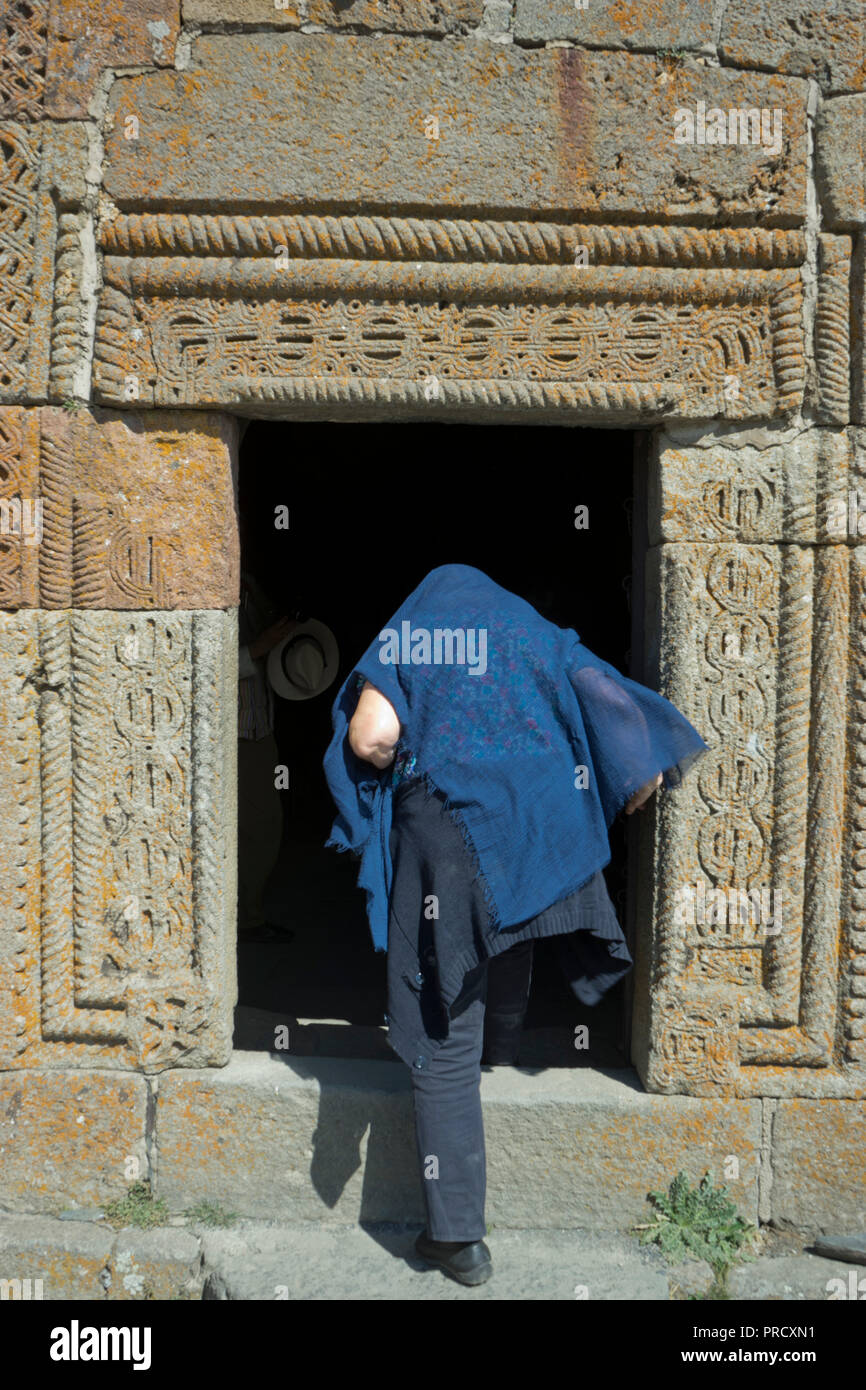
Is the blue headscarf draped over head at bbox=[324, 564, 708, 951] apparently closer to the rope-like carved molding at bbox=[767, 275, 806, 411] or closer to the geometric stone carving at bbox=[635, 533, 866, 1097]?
the geometric stone carving at bbox=[635, 533, 866, 1097]

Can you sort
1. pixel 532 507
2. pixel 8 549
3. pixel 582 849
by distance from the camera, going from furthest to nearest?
pixel 532 507 < pixel 8 549 < pixel 582 849

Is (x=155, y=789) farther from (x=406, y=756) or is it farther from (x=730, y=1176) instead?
(x=730, y=1176)

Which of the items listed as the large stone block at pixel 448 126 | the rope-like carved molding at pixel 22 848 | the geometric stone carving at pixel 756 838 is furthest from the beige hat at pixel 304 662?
the large stone block at pixel 448 126

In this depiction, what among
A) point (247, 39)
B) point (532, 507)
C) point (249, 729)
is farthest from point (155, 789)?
point (532, 507)

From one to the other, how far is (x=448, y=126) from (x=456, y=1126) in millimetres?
2575

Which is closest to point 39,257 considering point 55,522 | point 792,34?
point 55,522

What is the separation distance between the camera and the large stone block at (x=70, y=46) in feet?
8.97

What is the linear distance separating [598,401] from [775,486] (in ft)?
1.74

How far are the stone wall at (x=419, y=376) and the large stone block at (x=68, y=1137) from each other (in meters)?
0.08

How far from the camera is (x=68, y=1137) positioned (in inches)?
117

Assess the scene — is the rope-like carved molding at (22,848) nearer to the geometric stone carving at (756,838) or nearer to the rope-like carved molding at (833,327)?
the geometric stone carving at (756,838)

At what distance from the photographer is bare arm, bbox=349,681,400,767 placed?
104 inches

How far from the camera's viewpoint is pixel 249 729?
4434mm

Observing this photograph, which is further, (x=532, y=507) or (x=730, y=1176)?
(x=532, y=507)
